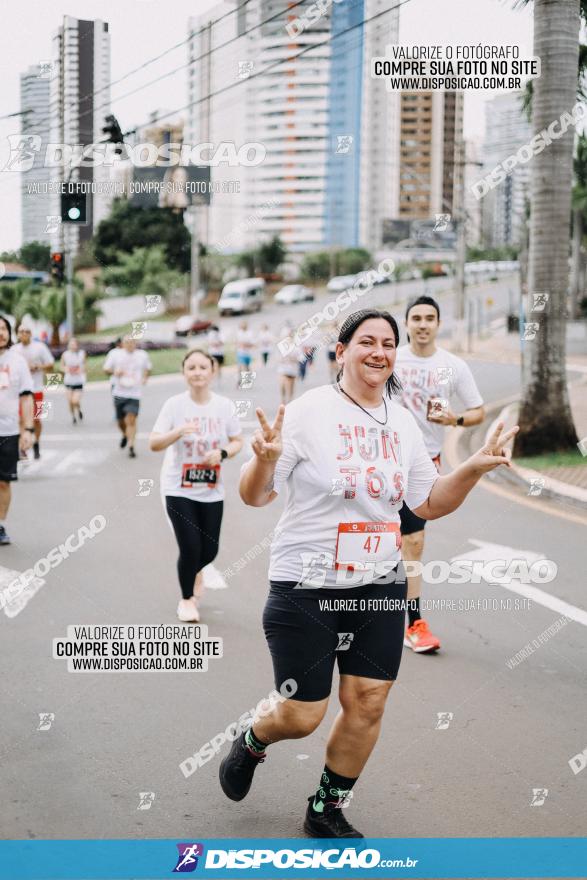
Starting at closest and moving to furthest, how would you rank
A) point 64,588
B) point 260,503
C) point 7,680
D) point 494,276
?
1. point 260,503
2. point 7,680
3. point 64,588
4. point 494,276

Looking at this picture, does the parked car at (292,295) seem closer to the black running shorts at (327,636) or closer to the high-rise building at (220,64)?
the high-rise building at (220,64)

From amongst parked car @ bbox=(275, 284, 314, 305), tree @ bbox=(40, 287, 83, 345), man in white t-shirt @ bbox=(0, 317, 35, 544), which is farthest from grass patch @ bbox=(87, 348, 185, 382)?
man in white t-shirt @ bbox=(0, 317, 35, 544)

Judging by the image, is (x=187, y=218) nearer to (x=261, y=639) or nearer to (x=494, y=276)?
(x=494, y=276)

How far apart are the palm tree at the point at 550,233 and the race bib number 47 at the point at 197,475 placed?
7.05 m

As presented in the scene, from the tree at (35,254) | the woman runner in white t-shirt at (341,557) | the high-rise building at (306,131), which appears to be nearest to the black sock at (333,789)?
the woman runner in white t-shirt at (341,557)

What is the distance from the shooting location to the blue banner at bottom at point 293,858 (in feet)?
11.7

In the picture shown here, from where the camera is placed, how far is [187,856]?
Result: 145 inches

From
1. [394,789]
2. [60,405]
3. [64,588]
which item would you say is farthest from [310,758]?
[60,405]

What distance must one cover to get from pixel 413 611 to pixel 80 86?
25.3 feet

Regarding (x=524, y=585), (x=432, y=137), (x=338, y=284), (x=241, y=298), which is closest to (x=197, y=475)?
(x=524, y=585)

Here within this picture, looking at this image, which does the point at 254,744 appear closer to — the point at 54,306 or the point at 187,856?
the point at 187,856

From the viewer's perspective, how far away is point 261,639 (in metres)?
6.29

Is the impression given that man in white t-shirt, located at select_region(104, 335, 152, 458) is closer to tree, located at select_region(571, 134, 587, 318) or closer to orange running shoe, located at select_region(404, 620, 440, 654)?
orange running shoe, located at select_region(404, 620, 440, 654)

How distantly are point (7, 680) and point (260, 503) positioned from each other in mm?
2537
